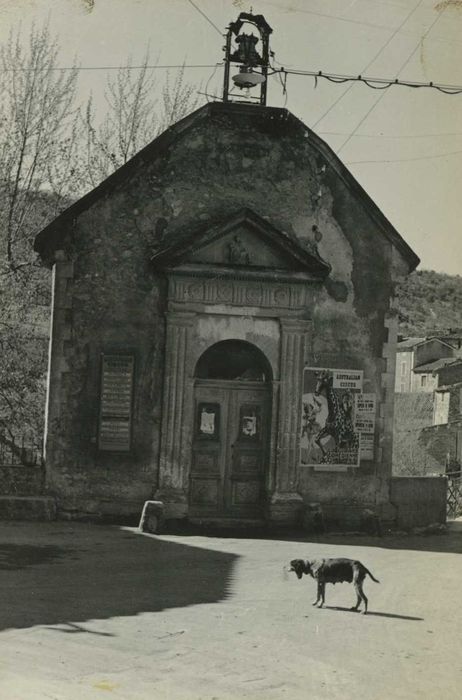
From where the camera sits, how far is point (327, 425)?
1456 centimetres

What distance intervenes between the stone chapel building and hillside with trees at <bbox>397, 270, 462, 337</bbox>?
71.0 ft

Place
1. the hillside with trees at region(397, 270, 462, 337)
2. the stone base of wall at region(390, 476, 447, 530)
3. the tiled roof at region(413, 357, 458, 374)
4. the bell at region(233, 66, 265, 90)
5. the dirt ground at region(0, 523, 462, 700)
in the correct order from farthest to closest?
the tiled roof at region(413, 357, 458, 374), the hillside with trees at region(397, 270, 462, 337), the stone base of wall at region(390, 476, 447, 530), the bell at region(233, 66, 265, 90), the dirt ground at region(0, 523, 462, 700)

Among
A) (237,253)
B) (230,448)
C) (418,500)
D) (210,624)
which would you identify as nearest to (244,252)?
(237,253)

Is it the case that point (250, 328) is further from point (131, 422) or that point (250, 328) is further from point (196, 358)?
point (131, 422)

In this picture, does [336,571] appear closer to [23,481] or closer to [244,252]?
[23,481]

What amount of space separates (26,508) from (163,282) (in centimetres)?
379

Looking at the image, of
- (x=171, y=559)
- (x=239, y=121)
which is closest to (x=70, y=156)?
(x=239, y=121)

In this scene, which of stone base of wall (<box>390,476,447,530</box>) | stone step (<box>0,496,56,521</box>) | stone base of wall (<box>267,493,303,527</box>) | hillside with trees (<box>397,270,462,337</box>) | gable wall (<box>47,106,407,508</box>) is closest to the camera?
stone step (<box>0,496,56,521</box>)

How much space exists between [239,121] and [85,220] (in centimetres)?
278

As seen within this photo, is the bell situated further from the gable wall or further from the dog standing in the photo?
the dog standing

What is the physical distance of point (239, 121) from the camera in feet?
48.0

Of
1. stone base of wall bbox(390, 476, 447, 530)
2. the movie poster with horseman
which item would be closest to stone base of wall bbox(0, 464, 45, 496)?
the movie poster with horseman

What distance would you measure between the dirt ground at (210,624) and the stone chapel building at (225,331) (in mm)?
1716

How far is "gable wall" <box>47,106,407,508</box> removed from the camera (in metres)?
14.0
